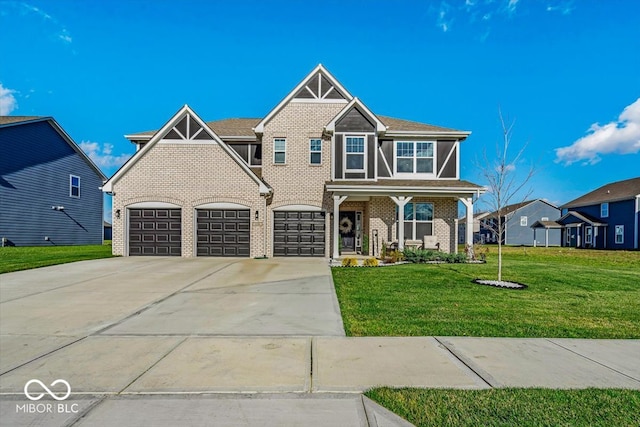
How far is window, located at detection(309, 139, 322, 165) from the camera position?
711 inches

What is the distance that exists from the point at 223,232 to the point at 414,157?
1050cm

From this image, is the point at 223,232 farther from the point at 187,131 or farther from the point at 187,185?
the point at 187,131

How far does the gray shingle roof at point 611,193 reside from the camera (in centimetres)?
3403

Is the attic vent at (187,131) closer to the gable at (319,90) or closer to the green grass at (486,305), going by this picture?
the gable at (319,90)

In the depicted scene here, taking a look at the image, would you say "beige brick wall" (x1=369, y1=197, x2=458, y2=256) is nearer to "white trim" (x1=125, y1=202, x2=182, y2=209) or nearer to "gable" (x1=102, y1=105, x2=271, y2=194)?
"gable" (x1=102, y1=105, x2=271, y2=194)

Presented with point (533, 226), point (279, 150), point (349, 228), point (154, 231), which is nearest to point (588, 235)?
point (533, 226)

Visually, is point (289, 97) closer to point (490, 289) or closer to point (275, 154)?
point (275, 154)

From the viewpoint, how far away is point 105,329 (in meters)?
5.75

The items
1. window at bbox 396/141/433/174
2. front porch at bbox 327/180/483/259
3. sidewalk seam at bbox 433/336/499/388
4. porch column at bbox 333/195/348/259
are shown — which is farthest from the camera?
window at bbox 396/141/433/174

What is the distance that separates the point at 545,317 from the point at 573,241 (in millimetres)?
43274

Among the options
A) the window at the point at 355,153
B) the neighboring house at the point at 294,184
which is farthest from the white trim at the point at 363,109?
the window at the point at 355,153

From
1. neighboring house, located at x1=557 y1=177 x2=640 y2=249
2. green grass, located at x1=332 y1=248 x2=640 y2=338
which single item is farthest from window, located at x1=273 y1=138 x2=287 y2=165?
neighboring house, located at x1=557 y1=177 x2=640 y2=249

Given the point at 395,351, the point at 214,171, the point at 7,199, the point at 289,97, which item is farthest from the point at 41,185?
the point at 395,351

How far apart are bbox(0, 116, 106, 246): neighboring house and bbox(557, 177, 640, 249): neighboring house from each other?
155 feet
